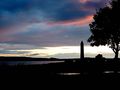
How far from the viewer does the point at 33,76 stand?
13102mm

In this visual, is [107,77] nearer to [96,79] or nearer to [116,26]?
[96,79]

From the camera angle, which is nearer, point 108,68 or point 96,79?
point 96,79

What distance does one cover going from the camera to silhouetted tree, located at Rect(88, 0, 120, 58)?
60250 millimetres

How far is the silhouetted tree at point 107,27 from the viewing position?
198ft

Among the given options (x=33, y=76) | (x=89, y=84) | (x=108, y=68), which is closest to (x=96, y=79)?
(x=89, y=84)

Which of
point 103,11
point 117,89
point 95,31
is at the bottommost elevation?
point 117,89

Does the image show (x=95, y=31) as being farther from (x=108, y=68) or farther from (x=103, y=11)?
(x=108, y=68)

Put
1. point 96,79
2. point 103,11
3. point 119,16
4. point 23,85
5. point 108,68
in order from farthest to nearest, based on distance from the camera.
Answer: point 103,11, point 119,16, point 108,68, point 96,79, point 23,85

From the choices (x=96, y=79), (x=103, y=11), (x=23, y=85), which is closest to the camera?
(x=23, y=85)

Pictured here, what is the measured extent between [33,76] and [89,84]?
8.42ft

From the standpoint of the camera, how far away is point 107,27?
61438 mm

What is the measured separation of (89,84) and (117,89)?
1280 millimetres

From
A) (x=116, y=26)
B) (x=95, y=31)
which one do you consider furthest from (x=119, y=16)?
(x=95, y=31)

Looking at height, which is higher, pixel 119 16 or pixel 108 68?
pixel 119 16
